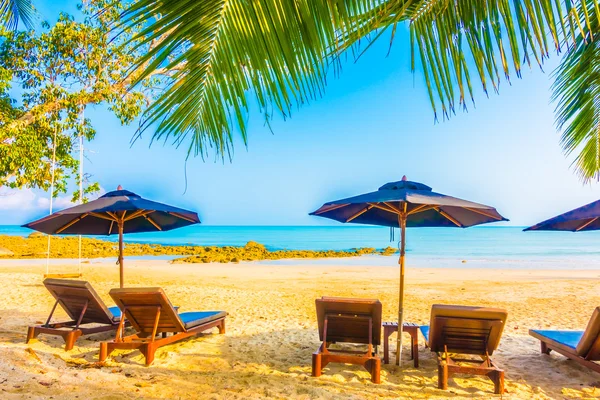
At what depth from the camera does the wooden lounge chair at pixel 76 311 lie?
4.74 meters

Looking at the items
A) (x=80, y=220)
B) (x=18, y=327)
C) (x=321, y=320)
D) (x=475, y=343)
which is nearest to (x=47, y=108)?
(x=80, y=220)

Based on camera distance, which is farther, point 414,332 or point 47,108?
point 47,108

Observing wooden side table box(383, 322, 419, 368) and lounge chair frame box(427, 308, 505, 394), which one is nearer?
lounge chair frame box(427, 308, 505, 394)

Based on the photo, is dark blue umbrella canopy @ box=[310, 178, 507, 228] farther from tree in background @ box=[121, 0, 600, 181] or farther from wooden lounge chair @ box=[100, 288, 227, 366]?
tree in background @ box=[121, 0, 600, 181]

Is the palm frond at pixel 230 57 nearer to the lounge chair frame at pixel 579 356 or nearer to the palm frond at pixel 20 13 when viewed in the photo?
the lounge chair frame at pixel 579 356

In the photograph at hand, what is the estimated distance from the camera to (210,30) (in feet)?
3.49

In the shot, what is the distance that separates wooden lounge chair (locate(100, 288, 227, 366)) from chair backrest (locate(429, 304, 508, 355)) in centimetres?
268

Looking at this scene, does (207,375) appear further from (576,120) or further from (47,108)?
(47,108)

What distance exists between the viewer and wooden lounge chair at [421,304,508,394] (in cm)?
364

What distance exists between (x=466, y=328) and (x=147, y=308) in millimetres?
3238

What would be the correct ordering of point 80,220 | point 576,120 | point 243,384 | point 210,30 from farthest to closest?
1. point 80,220
2. point 243,384
3. point 576,120
4. point 210,30

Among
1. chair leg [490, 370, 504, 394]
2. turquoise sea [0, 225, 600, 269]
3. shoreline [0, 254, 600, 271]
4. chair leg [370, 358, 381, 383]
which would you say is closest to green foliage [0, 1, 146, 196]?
turquoise sea [0, 225, 600, 269]

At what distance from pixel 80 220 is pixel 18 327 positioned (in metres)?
1.67

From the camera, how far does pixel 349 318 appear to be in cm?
418
